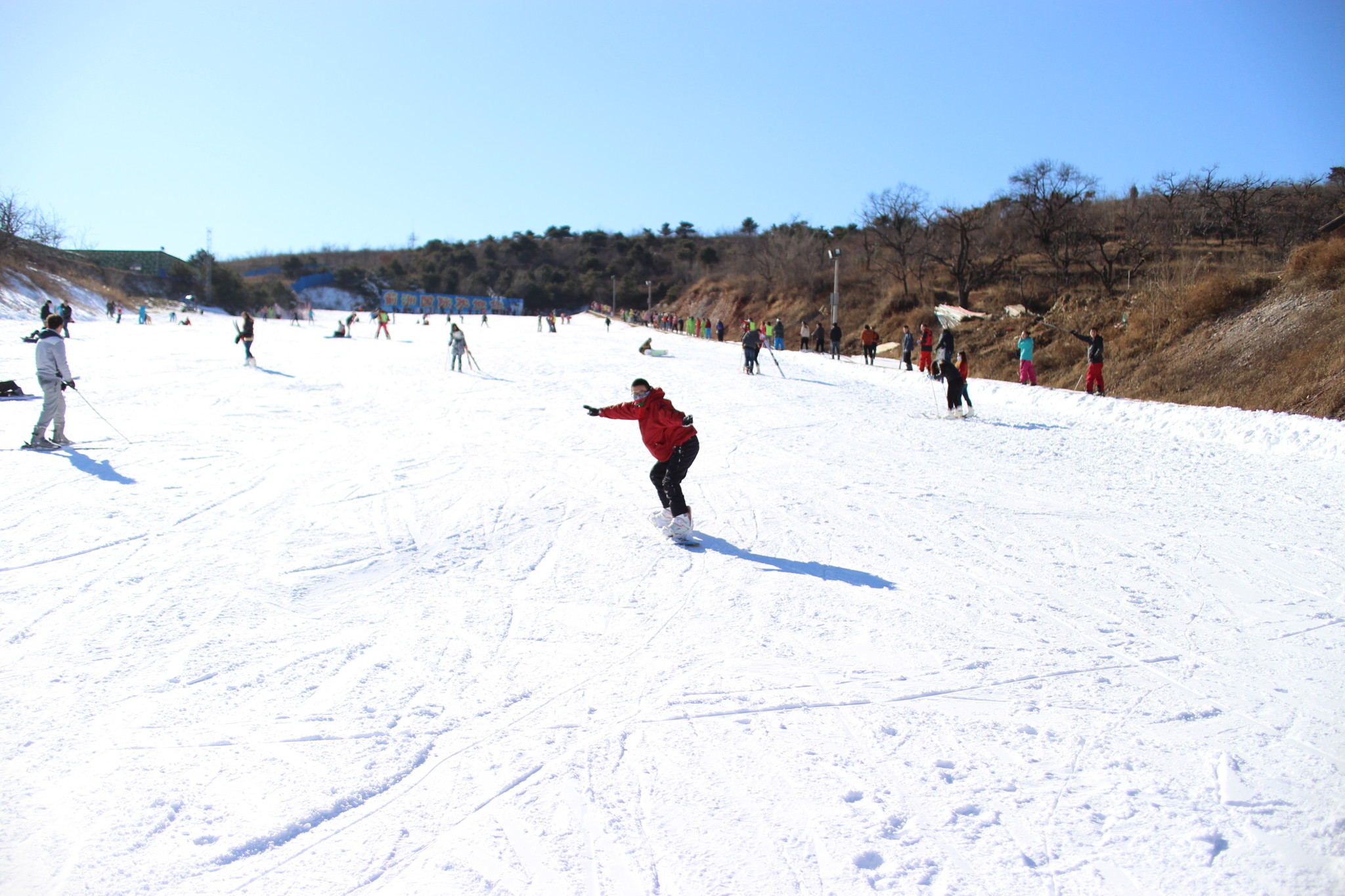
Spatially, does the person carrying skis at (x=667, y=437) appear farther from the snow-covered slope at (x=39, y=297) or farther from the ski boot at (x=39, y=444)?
the snow-covered slope at (x=39, y=297)

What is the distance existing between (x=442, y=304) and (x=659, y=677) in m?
86.8

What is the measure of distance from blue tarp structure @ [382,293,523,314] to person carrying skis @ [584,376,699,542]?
78.0 m

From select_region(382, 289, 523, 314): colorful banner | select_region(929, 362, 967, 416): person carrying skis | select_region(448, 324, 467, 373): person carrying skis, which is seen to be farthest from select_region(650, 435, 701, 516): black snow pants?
select_region(382, 289, 523, 314): colorful banner

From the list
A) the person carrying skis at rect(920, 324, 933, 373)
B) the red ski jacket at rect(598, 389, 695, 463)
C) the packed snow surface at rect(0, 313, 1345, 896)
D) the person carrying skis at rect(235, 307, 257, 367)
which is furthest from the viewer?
the person carrying skis at rect(920, 324, 933, 373)

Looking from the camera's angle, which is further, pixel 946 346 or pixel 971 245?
pixel 971 245

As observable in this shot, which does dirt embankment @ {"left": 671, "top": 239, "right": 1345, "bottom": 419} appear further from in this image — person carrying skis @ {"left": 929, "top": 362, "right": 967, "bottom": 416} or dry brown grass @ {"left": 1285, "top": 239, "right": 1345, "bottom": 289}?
person carrying skis @ {"left": 929, "top": 362, "right": 967, "bottom": 416}

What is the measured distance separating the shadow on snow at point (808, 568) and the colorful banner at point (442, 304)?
78.7 meters

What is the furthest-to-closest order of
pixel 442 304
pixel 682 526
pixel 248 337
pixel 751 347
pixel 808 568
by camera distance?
pixel 442 304, pixel 751 347, pixel 248 337, pixel 682 526, pixel 808 568

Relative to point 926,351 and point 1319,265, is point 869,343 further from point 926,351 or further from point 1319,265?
point 1319,265

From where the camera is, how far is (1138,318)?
23219mm

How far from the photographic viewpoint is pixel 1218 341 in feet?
65.5

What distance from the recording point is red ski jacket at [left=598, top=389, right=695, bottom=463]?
7188 millimetres

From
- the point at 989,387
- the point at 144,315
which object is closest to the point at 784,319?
the point at 989,387

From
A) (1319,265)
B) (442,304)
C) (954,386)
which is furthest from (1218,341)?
(442,304)
